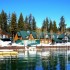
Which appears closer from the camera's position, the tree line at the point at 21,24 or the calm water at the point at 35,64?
the calm water at the point at 35,64

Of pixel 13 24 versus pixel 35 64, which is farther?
pixel 13 24

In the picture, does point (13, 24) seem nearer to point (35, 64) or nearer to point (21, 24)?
point (21, 24)

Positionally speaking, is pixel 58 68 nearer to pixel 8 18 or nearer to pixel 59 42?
pixel 59 42

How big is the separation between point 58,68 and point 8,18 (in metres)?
120

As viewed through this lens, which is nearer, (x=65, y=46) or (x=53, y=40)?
(x=65, y=46)

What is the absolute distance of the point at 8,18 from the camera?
532 ft

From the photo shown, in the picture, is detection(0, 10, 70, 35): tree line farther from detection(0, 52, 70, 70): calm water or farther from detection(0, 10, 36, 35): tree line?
detection(0, 52, 70, 70): calm water

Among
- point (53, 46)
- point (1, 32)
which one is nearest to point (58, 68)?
point (53, 46)

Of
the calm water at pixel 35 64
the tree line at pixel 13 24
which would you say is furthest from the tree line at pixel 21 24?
the calm water at pixel 35 64

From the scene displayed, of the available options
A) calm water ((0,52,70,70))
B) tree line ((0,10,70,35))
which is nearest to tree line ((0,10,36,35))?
tree line ((0,10,70,35))

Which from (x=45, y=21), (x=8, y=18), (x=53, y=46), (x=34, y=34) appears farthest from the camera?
(x=45, y=21)

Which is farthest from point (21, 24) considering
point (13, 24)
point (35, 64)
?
point (35, 64)

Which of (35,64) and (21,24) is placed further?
(21,24)

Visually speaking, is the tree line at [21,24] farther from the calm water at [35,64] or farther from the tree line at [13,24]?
the calm water at [35,64]
